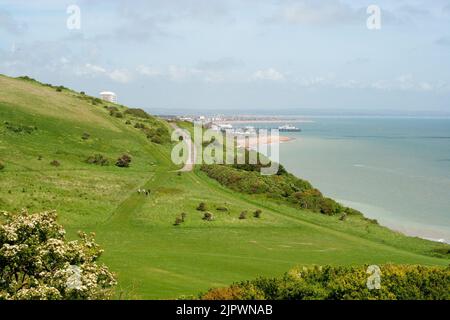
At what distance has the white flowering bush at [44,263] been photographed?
20.0 m

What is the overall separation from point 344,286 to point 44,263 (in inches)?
454

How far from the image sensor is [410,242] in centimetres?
5397

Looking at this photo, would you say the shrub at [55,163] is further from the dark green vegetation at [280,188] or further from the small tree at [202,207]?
the small tree at [202,207]

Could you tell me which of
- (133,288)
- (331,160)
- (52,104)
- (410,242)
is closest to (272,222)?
(410,242)

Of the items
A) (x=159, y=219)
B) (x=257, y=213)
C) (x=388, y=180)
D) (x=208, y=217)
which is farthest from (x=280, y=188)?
(x=388, y=180)

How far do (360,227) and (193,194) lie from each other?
64.2 feet

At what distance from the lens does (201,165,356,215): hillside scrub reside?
6719cm

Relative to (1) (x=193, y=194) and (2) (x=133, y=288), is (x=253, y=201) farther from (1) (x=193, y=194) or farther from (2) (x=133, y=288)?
(2) (x=133, y=288)

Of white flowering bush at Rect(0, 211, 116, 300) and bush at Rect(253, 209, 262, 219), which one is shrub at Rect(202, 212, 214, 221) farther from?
white flowering bush at Rect(0, 211, 116, 300)

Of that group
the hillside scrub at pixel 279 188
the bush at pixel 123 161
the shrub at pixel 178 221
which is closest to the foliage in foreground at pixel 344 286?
the shrub at pixel 178 221

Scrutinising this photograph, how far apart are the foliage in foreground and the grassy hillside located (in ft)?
22.3

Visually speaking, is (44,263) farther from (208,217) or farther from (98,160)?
(98,160)

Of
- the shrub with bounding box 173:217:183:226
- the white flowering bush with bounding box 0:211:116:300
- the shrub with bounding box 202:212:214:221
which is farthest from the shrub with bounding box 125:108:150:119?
the white flowering bush with bounding box 0:211:116:300
